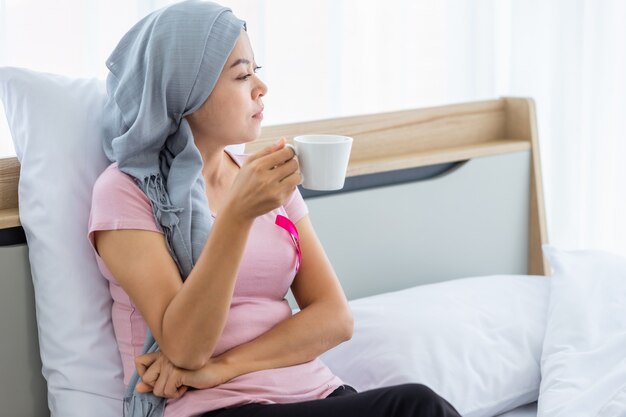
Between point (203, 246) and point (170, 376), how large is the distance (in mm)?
205

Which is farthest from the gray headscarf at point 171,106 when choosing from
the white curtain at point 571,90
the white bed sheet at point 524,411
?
the white curtain at point 571,90

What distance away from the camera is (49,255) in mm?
1476

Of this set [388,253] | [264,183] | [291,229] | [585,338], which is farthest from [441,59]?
[264,183]

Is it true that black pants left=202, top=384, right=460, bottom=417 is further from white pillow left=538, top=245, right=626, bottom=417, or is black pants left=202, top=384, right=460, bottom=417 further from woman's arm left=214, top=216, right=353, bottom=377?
white pillow left=538, top=245, right=626, bottom=417

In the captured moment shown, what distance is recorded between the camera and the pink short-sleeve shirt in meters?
1.38

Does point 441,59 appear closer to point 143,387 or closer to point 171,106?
point 171,106

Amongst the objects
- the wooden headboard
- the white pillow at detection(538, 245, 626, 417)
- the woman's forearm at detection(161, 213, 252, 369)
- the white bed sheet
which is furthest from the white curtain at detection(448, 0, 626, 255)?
the woman's forearm at detection(161, 213, 252, 369)

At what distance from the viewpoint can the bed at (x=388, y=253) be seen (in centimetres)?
149

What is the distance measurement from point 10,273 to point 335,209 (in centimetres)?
72

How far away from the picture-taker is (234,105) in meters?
1.45

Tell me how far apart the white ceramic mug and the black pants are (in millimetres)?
323

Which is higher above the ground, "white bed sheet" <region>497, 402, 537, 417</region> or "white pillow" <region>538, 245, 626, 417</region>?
"white pillow" <region>538, 245, 626, 417</region>

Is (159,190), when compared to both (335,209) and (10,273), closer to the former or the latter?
(10,273)

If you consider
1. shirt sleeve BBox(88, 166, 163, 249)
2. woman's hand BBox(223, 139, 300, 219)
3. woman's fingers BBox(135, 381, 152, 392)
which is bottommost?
woman's fingers BBox(135, 381, 152, 392)
